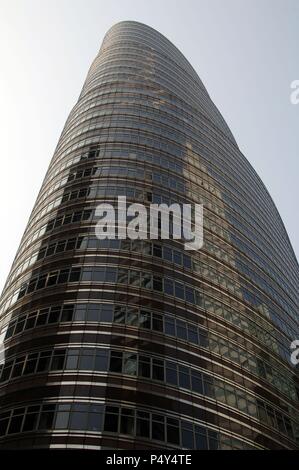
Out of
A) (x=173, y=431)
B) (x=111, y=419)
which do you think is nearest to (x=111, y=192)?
(x=111, y=419)

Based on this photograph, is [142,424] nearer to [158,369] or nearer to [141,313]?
[158,369]

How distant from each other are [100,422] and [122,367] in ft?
16.9

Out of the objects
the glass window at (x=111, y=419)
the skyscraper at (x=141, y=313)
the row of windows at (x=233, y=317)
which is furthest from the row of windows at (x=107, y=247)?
the glass window at (x=111, y=419)

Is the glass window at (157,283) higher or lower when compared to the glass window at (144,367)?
higher

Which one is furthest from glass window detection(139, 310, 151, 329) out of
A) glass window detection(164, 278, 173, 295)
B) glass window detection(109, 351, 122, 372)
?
glass window detection(164, 278, 173, 295)

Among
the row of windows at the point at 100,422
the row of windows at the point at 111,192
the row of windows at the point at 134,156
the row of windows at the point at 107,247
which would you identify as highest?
the row of windows at the point at 134,156

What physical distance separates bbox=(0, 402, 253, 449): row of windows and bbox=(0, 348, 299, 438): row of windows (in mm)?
3230

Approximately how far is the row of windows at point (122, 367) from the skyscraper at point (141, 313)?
110 mm

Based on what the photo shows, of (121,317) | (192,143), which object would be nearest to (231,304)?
(121,317)

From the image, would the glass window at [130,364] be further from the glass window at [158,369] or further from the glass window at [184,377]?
the glass window at [184,377]

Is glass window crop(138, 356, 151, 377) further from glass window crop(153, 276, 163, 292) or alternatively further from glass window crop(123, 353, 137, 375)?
glass window crop(153, 276, 163, 292)

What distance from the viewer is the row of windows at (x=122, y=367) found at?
38844 mm

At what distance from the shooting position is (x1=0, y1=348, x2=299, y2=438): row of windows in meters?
38.8
